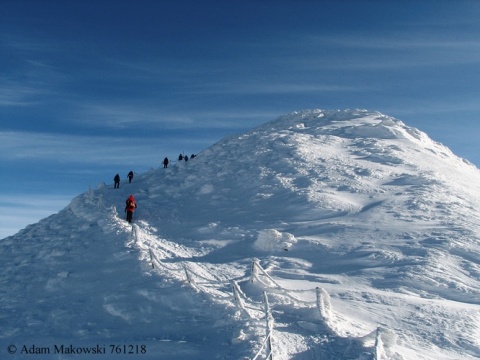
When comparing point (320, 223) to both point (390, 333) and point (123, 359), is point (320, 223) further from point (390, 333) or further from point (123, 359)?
point (123, 359)

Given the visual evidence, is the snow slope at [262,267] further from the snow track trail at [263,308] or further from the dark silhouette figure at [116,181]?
the dark silhouette figure at [116,181]

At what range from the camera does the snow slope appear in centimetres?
1071

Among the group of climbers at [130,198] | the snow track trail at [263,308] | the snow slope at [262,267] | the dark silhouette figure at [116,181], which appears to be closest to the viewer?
the snow track trail at [263,308]

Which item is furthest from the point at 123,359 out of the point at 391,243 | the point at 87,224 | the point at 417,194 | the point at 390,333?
the point at 417,194

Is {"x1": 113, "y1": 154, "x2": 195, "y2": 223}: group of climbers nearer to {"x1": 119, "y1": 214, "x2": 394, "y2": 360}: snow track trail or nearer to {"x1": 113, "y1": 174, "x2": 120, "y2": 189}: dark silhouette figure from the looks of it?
{"x1": 113, "y1": 174, "x2": 120, "y2": 189}: dark silhouette figure

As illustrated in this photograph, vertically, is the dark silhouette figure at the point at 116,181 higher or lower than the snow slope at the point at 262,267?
higher

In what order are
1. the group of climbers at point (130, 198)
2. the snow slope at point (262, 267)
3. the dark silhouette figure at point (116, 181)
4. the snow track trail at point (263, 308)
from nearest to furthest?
the snow track trail at point (263, 308), the snow slope at point (262, 267), the group of climbers at point (130, 198), the dark silhouette figure at point (116, 181)

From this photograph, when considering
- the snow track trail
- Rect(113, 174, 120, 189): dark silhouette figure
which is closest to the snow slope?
the snow track trail

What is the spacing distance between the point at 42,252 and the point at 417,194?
17.2 metres

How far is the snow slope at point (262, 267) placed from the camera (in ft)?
35.1

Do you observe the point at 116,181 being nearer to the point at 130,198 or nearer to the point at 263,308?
the point at 130,198

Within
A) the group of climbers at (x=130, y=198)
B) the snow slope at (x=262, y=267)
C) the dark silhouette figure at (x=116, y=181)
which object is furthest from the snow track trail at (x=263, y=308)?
the dark silhouette figure at (x=116, y=181)

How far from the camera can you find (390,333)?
386 inches

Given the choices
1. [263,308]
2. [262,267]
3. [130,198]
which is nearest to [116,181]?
[130,198]
